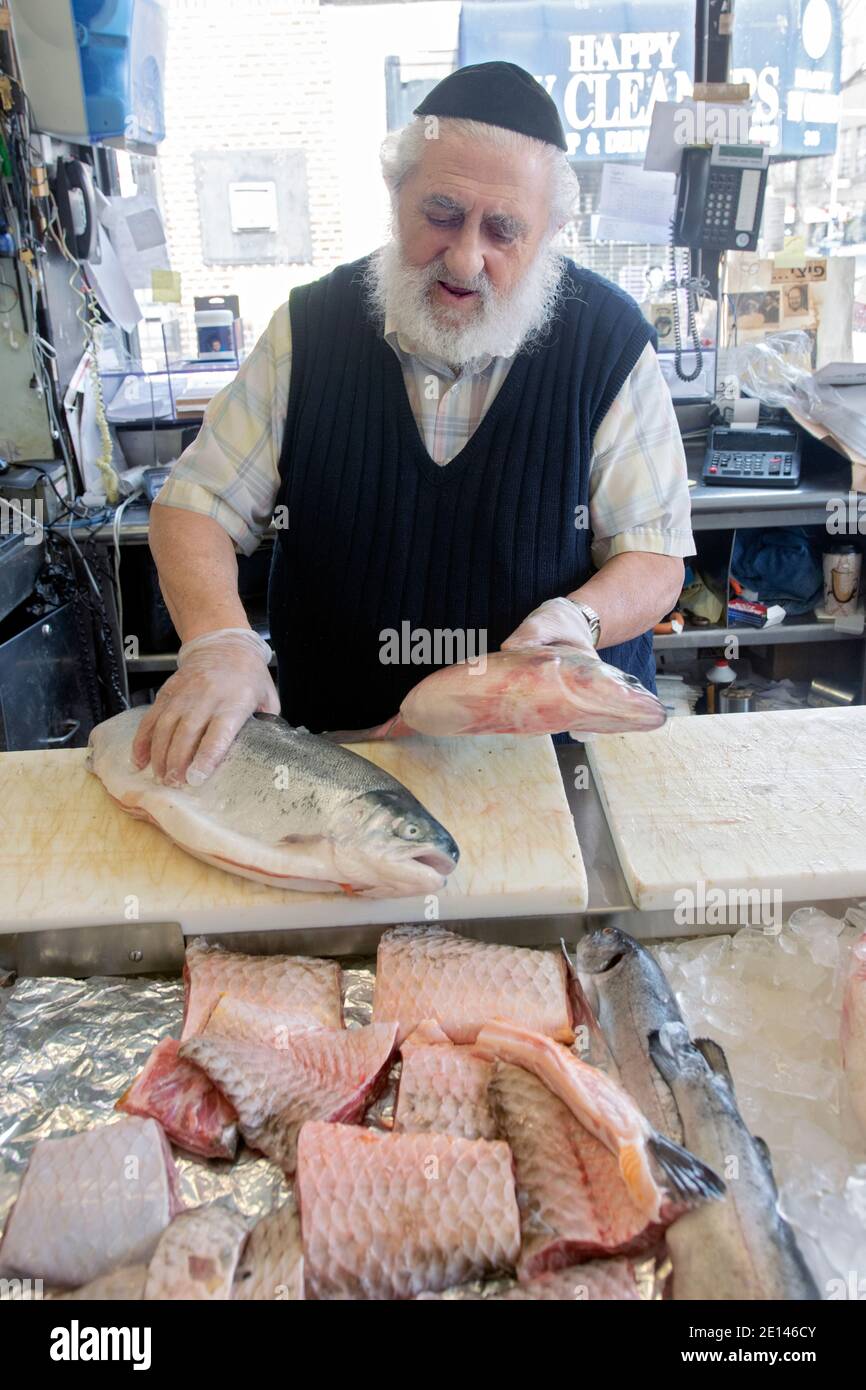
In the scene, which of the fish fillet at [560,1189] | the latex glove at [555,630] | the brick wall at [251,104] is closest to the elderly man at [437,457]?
the latex glove at [555,630]

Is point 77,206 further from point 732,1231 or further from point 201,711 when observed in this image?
point 732,1231

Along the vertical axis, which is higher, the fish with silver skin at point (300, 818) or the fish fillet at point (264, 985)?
the fish with silver skin at point (300, 818)

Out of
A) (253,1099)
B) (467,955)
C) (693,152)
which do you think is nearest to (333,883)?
(467,955)

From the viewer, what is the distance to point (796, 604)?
415cm

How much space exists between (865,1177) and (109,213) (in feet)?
14.0

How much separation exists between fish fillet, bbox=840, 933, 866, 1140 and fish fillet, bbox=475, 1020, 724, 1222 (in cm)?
24

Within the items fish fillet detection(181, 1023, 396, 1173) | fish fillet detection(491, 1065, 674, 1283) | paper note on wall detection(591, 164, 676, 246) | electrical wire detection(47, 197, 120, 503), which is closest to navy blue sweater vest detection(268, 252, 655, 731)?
fish fillet detection(181, 1023, 396, 1173)

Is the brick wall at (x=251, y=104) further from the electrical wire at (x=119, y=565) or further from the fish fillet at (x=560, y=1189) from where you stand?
the fish fillet at (x=560, y=1189)

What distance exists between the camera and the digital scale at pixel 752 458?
3.92 m

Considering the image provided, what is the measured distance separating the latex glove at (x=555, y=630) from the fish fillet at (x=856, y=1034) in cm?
70

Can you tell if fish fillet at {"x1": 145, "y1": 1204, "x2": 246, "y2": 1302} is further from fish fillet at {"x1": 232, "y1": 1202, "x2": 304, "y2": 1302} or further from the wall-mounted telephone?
the wall-mounted telephone

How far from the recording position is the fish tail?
0.97 metres
